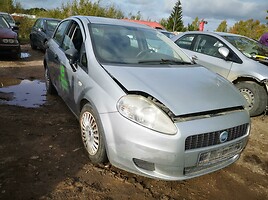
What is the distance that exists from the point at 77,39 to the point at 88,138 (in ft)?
5.01

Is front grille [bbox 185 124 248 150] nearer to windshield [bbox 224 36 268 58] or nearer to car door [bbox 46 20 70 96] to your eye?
car door [bbox 46 20 70 96]

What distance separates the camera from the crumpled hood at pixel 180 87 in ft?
8.05

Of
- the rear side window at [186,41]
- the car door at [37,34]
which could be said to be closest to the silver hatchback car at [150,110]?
the rear side window at [186,41]

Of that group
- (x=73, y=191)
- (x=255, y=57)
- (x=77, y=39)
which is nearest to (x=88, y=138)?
(x=73, y=191)

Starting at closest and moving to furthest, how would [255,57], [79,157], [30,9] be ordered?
1. [79,157]
2. [255,57]
3. [30,9]

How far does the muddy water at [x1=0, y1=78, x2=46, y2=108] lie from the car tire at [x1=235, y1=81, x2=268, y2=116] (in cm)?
399

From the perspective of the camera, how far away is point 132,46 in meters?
3.50

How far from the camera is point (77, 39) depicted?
369 cm

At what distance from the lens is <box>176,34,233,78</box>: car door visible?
5.29 metres

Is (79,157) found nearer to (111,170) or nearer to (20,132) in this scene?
(111,170)

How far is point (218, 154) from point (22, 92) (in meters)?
4.42

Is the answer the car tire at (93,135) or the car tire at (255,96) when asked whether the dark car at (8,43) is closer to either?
the car tire at (93,135)

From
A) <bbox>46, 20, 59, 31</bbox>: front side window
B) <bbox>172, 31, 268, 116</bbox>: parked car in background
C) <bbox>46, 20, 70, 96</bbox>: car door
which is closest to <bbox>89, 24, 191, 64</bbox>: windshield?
<bbox>46, 20, 70, 96</bbox>: car door

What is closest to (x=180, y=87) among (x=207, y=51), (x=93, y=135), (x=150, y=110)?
(x=150, y=110)
